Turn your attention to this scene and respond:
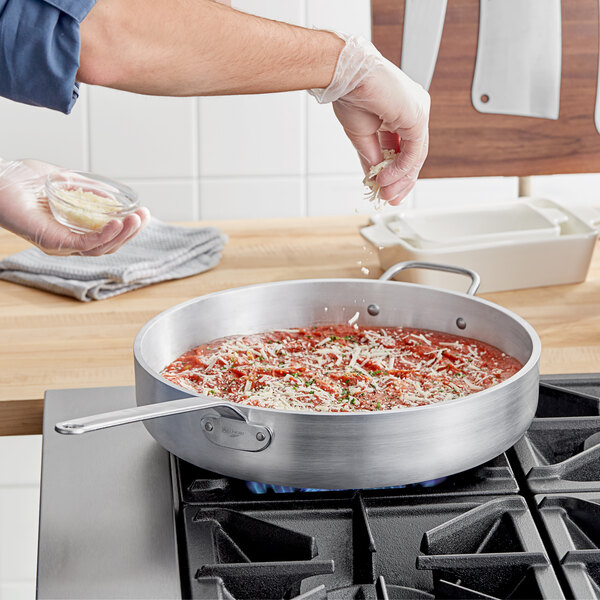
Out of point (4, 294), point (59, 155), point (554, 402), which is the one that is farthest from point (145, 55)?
point (59, 155)

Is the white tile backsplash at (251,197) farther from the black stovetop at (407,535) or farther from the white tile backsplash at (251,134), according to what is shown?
the black stovetop at (407,535)

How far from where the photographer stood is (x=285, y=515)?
2.97ft

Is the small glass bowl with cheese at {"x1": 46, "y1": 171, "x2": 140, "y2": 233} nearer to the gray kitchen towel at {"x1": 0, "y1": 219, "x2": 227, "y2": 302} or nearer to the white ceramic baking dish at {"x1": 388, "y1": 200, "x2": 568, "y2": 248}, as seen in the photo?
the gray kitchen towel at {"x1": 0, "y1": 219, "x2": 227, "y2": 302}

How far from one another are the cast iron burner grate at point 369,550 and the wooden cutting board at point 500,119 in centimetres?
112

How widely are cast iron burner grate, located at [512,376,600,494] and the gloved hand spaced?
0.36 meters

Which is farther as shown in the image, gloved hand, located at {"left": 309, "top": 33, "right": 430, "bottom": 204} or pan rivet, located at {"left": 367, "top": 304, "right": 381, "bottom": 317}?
pan rivet, located at {"left": 367, "top": 304, "right": 381, "bottom": 317}

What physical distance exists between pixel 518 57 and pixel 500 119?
5.1 inches

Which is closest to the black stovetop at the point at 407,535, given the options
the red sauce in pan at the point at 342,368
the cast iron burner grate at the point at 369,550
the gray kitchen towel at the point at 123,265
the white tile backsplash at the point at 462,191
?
the cast iron burner grate at the point at 369,550

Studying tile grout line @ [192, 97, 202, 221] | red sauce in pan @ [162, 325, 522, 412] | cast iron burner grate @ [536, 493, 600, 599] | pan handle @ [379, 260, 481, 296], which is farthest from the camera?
tile grout line @ [192, 97, 202, 221]

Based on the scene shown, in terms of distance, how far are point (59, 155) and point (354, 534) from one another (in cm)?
167

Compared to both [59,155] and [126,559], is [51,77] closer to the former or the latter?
[126,559]

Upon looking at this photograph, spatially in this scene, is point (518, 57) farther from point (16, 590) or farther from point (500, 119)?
point (16, 590)

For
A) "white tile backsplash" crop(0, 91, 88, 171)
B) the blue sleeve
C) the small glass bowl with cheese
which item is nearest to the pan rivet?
the small glass bowl with cheese

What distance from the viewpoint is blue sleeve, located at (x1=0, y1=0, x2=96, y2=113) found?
906 mm
